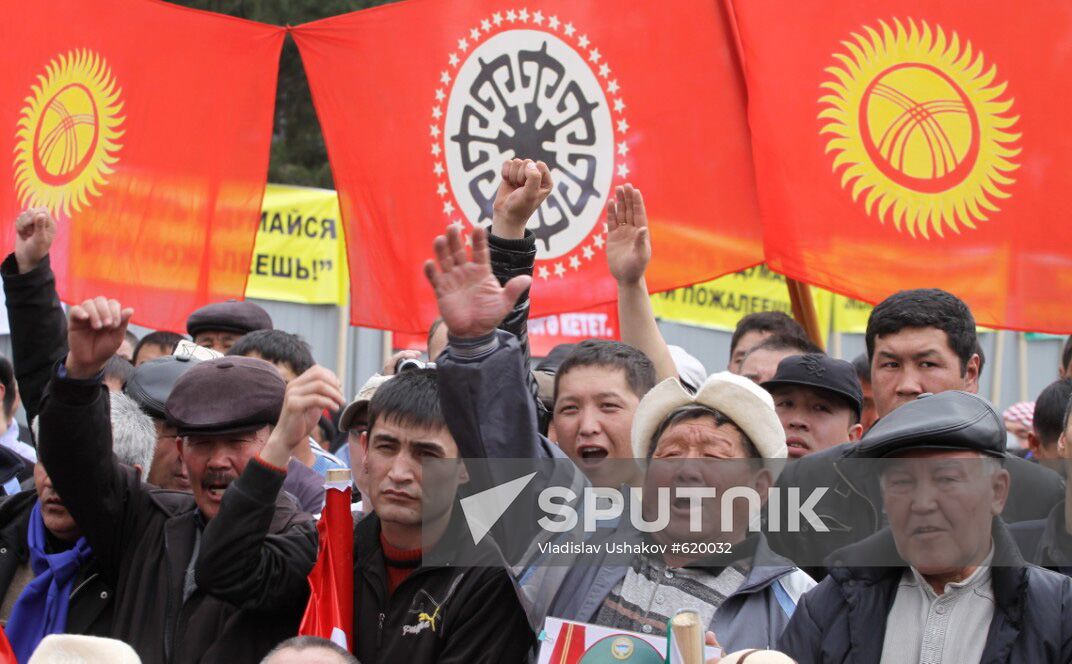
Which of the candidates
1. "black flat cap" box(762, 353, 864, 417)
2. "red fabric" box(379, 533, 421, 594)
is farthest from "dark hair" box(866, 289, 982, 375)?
"red fabric" box(379, 533, 421, 594)

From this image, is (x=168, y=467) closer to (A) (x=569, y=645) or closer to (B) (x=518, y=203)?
(B) (x=518, y=203)

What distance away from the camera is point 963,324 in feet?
13.3

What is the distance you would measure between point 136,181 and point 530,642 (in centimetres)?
353

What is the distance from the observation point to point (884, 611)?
9.29ft

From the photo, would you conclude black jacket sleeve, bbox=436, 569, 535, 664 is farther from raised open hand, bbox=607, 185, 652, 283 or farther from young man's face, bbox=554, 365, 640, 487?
raised open hand, bbox=607, 185, 652, 283

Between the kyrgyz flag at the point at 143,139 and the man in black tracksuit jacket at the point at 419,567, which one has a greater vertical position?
the kyrgyz flag at the point at 143,139

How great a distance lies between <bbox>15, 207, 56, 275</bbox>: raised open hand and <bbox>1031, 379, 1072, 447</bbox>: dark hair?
293cm

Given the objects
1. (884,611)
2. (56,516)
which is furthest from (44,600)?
(884,611)

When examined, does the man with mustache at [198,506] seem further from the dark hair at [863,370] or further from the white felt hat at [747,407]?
the dark hair at [863,370]

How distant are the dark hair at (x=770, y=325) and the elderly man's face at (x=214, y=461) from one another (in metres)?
2.14

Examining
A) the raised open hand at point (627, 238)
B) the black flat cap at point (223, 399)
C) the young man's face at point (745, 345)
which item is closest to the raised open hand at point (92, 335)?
the black flat cap at point (223, 399)

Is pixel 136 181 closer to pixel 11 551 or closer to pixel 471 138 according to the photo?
pixel 471 138

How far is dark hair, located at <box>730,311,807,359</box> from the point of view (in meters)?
5.11

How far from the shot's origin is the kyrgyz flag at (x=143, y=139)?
19.6 feet
